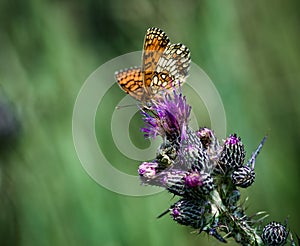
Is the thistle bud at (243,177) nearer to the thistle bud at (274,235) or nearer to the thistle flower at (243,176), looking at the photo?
the thistle flower at (243,176)

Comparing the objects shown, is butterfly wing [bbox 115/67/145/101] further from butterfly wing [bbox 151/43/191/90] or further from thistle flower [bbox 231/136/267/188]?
thistle flower [bbox 231/136/267/188]

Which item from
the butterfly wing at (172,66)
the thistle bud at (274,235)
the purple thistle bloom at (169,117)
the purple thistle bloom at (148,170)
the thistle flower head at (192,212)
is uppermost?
the butterfly wing at (172,66)

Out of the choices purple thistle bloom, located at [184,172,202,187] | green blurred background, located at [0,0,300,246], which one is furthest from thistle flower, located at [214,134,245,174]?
green blurred background, located at [0,0,300,246]

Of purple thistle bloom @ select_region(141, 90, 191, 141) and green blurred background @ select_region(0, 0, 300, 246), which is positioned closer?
purple thistle bloom @ select_region(141, 90, 191, 141)

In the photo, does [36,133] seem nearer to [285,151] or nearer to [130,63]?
[130,63]

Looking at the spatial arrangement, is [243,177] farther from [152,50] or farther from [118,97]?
[118,97]

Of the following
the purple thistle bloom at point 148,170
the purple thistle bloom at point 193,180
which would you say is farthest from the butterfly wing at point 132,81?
the purple thistle bloom at point 193,180
